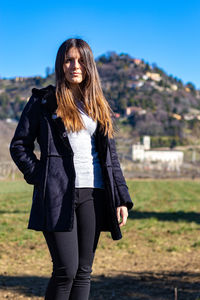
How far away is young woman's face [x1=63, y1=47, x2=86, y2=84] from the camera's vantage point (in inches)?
106

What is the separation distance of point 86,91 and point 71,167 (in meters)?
0.52

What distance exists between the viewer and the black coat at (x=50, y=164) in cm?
245

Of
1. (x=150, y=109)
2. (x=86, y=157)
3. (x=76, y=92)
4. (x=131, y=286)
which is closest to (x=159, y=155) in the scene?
(x=150, y=109)

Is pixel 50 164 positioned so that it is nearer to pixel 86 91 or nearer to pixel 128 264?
pixel 86 91

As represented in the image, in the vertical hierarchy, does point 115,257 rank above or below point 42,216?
below

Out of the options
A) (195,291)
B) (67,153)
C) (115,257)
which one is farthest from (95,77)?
(115,257)

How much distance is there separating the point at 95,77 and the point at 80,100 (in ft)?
0.56

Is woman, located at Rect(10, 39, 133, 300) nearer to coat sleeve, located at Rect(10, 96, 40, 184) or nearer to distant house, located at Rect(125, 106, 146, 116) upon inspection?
coat sleeve, located at Rect(10, 96, 40, 184)

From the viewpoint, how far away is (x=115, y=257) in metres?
7.13

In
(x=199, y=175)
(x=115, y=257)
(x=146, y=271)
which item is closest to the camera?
(x=146, y=271)

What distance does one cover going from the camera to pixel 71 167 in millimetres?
2490

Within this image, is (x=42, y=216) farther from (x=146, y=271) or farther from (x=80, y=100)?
(x=146, y=271)

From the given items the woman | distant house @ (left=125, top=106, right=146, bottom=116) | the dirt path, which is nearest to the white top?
the woman

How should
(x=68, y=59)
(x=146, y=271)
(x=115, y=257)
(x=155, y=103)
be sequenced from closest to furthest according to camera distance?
(x=68, y=59), (x=146, y=271), (x=115, y=257), (x=155, y=103)
